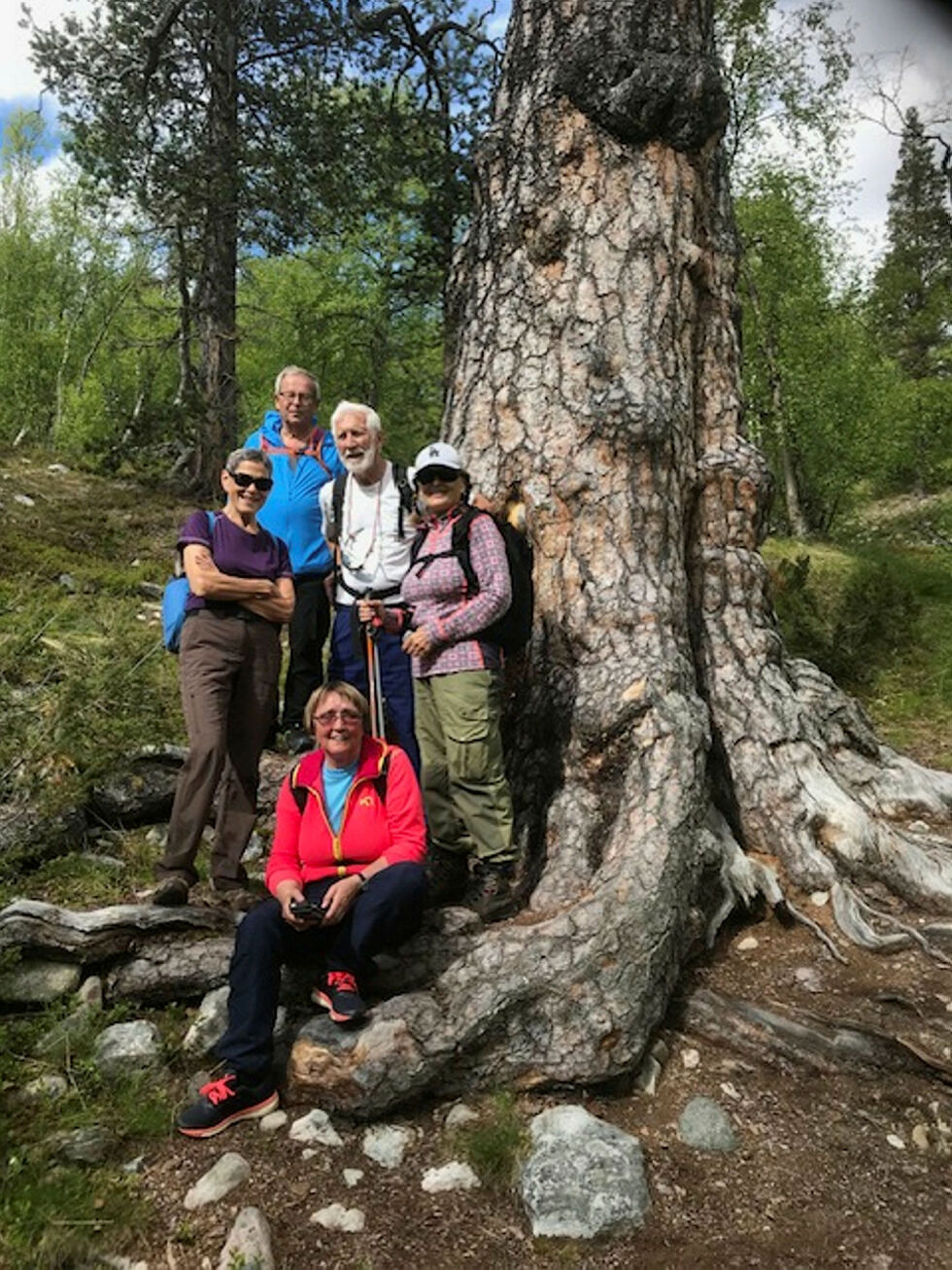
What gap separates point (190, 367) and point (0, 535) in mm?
3789

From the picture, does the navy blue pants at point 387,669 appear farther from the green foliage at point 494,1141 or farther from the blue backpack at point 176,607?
the green foliage at point 494,1141

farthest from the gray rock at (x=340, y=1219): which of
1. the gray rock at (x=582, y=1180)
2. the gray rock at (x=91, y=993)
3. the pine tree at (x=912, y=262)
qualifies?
the pine tree at (x=912, y=262)

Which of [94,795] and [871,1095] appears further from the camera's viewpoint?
[94,795]

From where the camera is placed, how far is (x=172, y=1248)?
105 inches

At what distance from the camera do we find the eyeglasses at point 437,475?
4320mm

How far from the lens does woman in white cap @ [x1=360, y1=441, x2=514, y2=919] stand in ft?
13.8

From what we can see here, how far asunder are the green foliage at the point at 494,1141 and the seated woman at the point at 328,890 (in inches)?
22.9

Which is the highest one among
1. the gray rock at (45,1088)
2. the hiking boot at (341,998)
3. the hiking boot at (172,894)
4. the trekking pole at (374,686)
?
the trekking pole at (374,686)

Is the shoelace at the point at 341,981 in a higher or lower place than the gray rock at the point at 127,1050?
higher

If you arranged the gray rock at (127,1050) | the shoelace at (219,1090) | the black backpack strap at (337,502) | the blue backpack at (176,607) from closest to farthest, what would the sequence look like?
the shoelace at (219,1090)
the gray rock at (127,1050)
the blue backpack at (176,607)
the black backpack strap at (337,502)

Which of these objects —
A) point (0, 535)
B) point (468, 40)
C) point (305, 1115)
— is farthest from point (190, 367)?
point (305, 1115)

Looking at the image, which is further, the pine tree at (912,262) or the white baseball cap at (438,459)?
the pine tree at (912,262)

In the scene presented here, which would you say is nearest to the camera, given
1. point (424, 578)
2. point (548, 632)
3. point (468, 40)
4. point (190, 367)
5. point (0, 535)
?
point (424, 578)

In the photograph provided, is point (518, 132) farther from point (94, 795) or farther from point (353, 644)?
point (94, 795)
